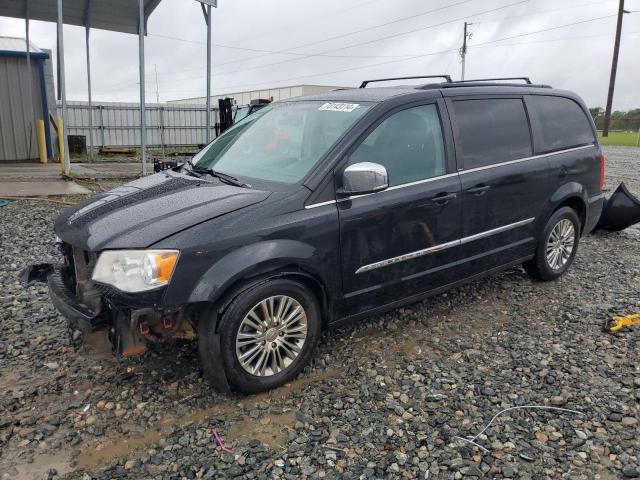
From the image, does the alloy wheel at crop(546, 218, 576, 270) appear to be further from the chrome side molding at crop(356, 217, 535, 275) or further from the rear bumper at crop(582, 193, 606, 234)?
the chrome side molding at crop(356, 217, 535, 275)

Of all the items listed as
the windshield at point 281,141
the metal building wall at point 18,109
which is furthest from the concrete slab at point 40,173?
the windshield at point 281,141

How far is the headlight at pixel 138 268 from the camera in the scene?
8.98 feet

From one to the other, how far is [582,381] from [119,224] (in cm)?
310

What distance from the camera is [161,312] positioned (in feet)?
9.17

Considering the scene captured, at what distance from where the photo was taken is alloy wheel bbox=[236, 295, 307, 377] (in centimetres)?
303

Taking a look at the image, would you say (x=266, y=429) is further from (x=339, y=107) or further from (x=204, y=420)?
(x=339, y=107)

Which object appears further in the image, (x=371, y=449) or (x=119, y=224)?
(x=119, y=224)

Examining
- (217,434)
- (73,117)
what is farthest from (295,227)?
(73,117)

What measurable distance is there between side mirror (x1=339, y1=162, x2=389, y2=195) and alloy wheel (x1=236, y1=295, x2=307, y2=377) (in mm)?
809

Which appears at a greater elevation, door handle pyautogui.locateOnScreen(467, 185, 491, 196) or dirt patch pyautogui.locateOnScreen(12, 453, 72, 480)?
door handle pyautogui.locateOnScreen(467, 185, 491, 196)

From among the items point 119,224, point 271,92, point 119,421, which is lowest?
point 119,421

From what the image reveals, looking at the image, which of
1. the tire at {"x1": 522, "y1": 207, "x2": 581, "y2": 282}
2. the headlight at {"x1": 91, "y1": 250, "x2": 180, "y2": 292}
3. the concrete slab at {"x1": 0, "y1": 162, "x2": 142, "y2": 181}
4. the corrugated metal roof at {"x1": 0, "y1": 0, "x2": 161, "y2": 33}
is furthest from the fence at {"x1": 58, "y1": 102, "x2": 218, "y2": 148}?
the headlight at {"x1": 91, "y1": 250, "x2": 180, "y2": 292}

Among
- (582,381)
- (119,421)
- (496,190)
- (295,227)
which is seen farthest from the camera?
(496,190)

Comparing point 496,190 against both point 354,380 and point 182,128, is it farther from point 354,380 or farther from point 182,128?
point 182,128
